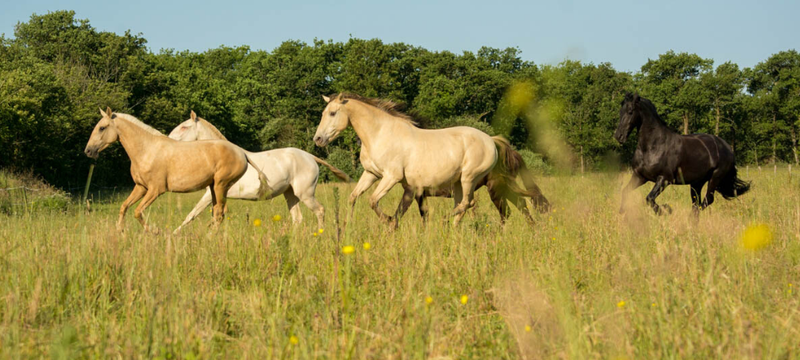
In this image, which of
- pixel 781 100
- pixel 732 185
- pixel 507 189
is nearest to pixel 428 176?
pixel 507 189

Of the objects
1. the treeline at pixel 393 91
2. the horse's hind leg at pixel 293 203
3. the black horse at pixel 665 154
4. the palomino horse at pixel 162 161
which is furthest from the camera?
the treeline at pixel 393 91

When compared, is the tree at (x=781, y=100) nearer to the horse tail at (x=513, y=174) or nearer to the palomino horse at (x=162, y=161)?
the horse tail at (x=513, y=174)

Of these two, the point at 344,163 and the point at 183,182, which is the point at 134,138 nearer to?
the point at 183,182

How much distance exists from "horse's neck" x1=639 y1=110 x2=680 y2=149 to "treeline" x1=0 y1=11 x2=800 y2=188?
27.0 meters

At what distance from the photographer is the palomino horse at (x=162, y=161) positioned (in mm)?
7172

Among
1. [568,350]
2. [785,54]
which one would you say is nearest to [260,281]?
[568,350]

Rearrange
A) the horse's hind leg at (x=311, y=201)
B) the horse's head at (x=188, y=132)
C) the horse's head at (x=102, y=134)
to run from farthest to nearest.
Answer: the horse's hind leg at (x=311, y=201) < the horse's head at (x=188, y=132) < the horse's head at (x=102, y=134)

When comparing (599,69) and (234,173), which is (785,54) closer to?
(599,69)

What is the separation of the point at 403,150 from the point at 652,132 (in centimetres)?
439

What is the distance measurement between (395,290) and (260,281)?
1.03 meters

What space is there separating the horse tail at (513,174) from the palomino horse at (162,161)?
391 cm

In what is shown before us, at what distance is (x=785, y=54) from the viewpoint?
64.0 meters

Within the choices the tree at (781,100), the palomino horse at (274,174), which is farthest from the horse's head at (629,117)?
the tree at (781,100)

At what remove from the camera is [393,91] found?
50.4 metres
